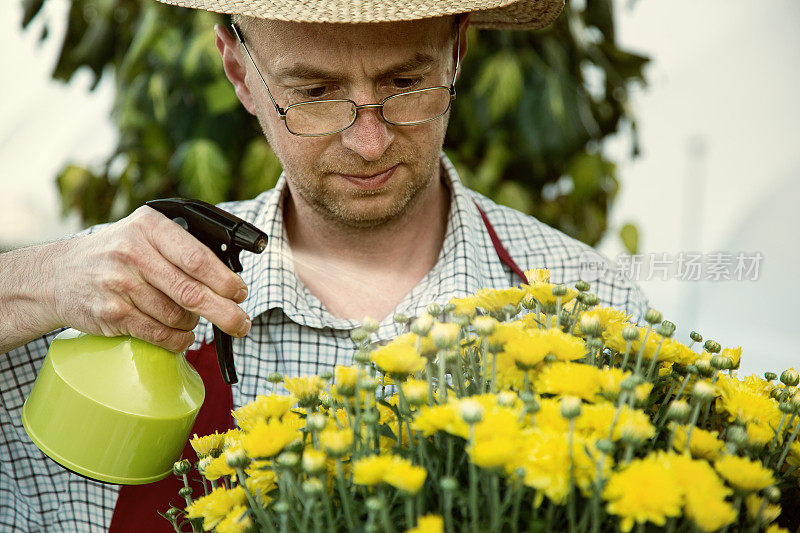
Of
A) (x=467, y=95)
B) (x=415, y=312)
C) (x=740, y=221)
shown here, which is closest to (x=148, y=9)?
(x=467, y=95)

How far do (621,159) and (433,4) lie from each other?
1.55m

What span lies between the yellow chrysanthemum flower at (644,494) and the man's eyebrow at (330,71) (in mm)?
686

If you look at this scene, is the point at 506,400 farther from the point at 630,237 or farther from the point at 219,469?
the point at 630,237

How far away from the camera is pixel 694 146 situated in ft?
6.76

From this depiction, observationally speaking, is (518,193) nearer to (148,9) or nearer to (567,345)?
(148,9)

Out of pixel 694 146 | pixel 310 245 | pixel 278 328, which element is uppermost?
pixel 694 146

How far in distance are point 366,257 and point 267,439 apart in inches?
31.8

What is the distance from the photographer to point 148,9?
201 cm

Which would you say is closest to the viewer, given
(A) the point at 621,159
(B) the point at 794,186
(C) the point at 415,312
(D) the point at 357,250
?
(C) the point at 415,312

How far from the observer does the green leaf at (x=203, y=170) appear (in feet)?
6.30

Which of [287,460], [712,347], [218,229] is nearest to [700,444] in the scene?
[712,347]

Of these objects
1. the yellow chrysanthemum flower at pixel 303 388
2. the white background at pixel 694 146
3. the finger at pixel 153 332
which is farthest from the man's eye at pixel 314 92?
the white background at pixel 694 146

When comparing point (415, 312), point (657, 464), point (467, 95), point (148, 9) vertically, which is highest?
point (148, 9)

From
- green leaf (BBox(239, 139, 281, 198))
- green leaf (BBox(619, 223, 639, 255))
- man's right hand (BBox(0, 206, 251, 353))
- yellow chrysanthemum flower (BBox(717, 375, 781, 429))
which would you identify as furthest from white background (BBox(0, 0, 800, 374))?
yellow chrysanthemum flower (BBox(717, 375, 781, 429))
